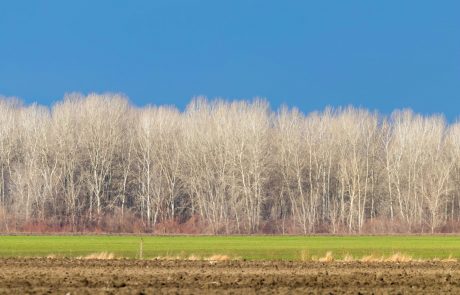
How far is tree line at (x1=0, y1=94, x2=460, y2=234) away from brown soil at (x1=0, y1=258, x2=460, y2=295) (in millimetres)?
55277

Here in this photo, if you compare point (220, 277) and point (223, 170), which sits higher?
point (223, 170)

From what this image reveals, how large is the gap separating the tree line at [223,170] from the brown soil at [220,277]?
55.3m

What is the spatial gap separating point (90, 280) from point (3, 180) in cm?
7108

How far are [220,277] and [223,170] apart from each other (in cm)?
6546

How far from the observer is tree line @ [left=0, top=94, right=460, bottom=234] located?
91.6 meters

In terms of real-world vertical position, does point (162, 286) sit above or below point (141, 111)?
below

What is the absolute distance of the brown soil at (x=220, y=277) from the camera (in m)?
23.1

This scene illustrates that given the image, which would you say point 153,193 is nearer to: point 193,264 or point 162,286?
point 193,264

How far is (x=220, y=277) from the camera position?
27.2m

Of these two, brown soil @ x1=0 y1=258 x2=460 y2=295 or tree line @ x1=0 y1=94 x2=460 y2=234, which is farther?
tree line @ x1=0 y1=94 x2=460 y2=234

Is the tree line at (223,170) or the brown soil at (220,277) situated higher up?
the tree line at (223,170)

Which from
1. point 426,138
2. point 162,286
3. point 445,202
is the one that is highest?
point 426,138

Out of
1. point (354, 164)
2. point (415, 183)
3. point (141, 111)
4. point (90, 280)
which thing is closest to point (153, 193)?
point (141, 111)

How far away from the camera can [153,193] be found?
93000 mm
